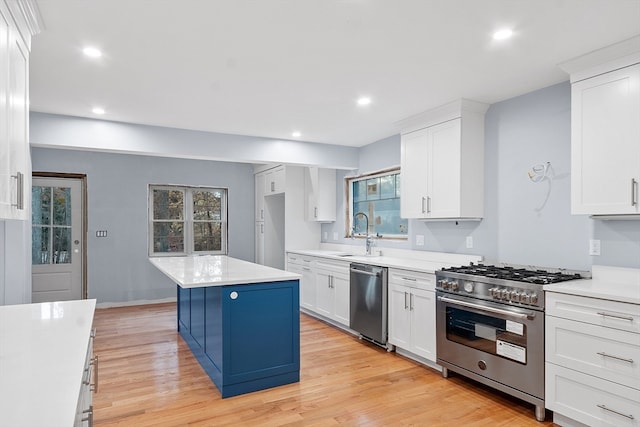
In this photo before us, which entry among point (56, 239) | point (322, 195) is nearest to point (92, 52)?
point (322, 195)

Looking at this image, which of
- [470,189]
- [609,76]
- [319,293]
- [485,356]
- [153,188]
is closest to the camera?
[609,76]

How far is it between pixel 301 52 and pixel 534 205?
2.25 metres

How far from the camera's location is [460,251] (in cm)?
393

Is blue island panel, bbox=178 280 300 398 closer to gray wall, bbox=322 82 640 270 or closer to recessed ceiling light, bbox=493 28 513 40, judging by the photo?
gray wall, bbox=322 82 640 270

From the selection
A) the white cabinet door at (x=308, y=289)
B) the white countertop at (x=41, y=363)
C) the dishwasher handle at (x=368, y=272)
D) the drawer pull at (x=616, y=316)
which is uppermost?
the white countertop at (x=41, y=363)

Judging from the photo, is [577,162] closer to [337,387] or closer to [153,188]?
[337,387]

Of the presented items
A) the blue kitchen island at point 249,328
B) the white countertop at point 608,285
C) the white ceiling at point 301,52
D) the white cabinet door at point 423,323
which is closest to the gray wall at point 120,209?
the white ceiling at point 301,52

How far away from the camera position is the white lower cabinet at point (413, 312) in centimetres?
347

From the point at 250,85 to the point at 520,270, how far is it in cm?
263

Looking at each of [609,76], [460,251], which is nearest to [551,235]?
[460,251]

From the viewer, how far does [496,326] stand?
2.90 metres

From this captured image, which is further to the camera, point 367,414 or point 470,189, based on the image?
point 470,189

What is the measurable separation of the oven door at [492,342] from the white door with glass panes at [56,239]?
17.3 feet

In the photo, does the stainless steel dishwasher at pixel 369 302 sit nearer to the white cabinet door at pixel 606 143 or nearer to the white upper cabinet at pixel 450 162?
the white upper cabinet at pixel 450 162
